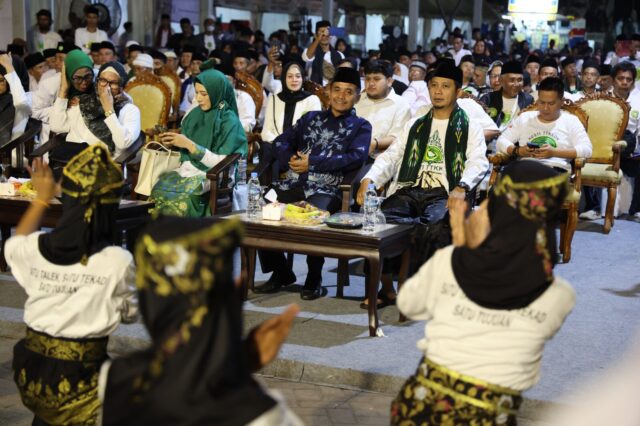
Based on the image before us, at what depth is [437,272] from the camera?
302 cm

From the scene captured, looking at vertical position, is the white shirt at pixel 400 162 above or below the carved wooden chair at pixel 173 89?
below

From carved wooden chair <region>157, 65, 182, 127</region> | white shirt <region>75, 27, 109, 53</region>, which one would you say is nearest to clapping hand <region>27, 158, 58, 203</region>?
carved wooden chair <region>157, 65, 182, 127</region>

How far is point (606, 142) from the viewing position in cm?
837

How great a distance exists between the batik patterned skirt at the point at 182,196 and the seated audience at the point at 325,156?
53 centimetres

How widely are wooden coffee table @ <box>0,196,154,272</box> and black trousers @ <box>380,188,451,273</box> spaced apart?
60.8 inches

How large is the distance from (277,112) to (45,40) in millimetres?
5938

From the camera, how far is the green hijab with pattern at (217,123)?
6824mm

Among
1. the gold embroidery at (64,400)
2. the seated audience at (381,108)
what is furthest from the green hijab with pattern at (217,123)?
the gold embroidery at (64,400)

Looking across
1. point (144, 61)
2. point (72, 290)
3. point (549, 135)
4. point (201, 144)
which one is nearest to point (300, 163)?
point (201, 144)

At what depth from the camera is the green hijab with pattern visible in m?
6.82

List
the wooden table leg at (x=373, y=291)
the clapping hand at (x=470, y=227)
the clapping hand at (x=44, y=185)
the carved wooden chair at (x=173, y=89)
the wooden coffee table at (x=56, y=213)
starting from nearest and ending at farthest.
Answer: the clapping hand at (x=470, y=227) < the clapping hand at (x=44, y=185) < the wooden table leg at (x=373, y=291) < the wooden coffee table at (x=56, y=213) < the carved wooden chair at (x=173, y=89)

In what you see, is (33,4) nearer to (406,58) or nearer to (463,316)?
(406,58)

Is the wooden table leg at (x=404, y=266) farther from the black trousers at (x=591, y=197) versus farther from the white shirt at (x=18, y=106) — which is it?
the white shirt at (x=18, y=106)

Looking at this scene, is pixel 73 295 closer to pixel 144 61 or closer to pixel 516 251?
pixel 516 251
